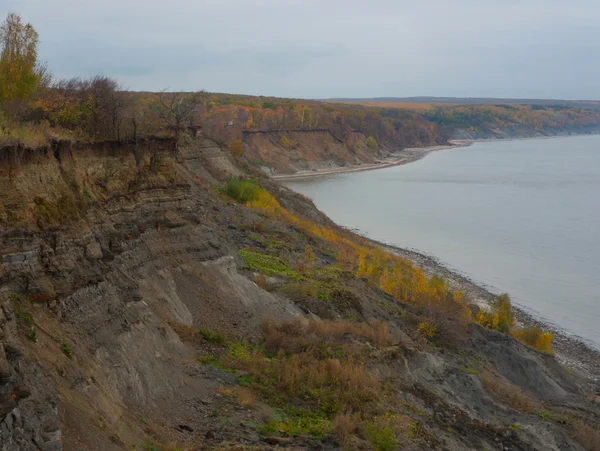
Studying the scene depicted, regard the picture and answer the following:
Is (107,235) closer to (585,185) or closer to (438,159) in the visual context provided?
(585,185)

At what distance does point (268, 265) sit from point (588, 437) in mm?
11194

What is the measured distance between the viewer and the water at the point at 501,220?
3488 cm

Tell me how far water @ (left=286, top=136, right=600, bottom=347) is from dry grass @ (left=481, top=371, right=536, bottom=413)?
12125 mm

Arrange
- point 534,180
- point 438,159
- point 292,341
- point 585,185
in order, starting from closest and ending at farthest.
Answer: point 292,341
point 585,185
point 534,180
point 438,159

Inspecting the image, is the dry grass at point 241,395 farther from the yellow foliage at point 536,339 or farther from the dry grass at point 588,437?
the yellow foliage at point 536,339

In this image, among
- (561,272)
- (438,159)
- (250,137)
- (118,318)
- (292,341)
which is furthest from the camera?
(438,159)

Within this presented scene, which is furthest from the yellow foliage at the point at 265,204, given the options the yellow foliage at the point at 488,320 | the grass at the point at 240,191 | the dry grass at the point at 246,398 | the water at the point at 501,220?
the dry grass at the point at 246,398

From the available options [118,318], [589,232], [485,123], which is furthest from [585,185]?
[485,123]

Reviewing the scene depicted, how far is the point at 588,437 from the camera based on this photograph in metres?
15.2

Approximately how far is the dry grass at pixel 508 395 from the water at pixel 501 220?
39.8 ft

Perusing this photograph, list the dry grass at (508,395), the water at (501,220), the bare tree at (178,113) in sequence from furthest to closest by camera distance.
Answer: the water at (501,220)
the bare tree at (178,113)
the dry grass at (508,395)

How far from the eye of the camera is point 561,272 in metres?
37.8

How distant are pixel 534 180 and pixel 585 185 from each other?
6.89m

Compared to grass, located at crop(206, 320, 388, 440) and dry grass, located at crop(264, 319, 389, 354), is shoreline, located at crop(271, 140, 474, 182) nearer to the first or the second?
dry grass, located at crop(264, 319, 389, 354)
